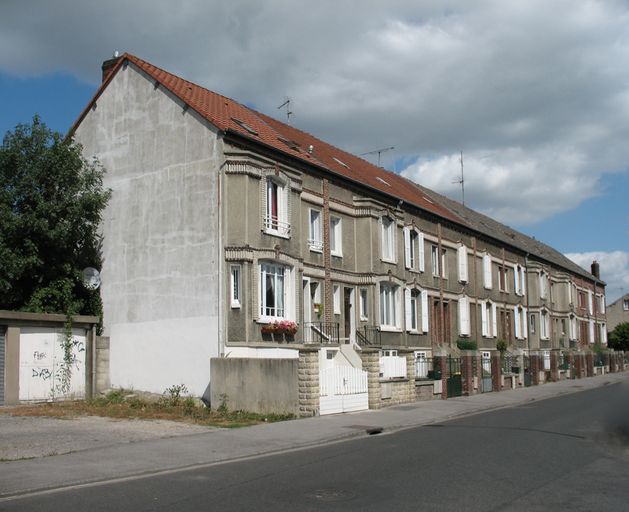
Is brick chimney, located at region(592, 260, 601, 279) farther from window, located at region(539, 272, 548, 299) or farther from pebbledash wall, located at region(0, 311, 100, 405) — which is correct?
pebbledash wall, located at region(0, 311, 100, 405)

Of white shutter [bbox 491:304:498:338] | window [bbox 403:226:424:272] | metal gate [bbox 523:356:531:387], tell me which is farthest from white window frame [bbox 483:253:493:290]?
window [bbox 403:226:424:272]

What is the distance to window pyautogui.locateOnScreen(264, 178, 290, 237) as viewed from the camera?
82.4ft

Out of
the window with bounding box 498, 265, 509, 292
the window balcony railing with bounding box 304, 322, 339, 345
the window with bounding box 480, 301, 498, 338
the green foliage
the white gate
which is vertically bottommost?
the white gate

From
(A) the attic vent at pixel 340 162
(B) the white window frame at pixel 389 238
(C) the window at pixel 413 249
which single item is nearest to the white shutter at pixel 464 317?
(C) the window at pixel 413 249

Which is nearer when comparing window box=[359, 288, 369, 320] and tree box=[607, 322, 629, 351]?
window box=[359, 288, 369, 320]

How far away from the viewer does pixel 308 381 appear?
19484 mm

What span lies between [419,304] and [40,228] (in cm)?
1898

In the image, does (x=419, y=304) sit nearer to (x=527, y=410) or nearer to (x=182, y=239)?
(x=527, y=410)

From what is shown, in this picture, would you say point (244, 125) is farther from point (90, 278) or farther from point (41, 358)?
point (41, 358)

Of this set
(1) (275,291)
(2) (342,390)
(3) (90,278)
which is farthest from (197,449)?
(3) (90,278)

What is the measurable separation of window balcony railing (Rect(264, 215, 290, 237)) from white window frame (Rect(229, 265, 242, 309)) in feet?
6.36

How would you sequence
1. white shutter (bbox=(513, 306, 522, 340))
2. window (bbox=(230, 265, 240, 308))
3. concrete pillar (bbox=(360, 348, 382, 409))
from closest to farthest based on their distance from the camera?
concrete pillar (bbox=(360, 348, 382, 409))
window (bbox=(230, 265, 240, 308))
white shutter (bbox=(513, 306, 522, 340))

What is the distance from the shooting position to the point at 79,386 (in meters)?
24.0

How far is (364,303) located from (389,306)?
2.05m
